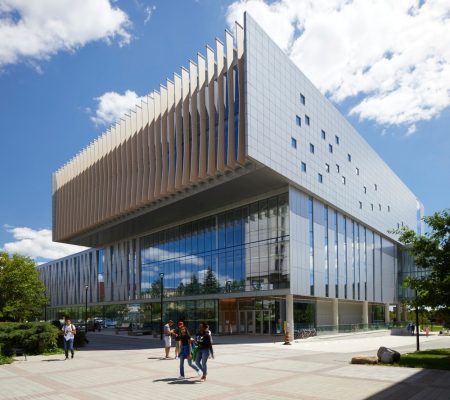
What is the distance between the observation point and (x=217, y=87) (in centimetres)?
3734

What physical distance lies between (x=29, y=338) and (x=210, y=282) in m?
24.8

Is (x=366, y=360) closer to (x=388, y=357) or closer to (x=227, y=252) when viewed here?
(x=388, y=357)

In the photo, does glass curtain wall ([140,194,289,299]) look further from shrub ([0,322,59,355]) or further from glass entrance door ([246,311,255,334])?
shrub ([0,322,59,355])

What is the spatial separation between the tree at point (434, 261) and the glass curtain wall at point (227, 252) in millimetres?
17650

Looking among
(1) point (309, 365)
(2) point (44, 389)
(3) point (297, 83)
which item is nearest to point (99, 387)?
(2) point (44, 389)

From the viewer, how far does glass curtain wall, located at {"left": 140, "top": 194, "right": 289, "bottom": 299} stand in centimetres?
3969

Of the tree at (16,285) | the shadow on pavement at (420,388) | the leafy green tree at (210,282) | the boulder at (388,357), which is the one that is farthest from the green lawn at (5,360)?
the tree at (16,285)

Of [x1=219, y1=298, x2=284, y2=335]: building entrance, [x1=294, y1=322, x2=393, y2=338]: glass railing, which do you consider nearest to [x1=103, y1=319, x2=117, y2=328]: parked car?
[x1=219, y1=298, x2=284, y2=335]: building entrance

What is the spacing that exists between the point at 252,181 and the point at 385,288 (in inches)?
1343

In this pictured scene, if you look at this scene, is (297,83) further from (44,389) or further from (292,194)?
(44,389)

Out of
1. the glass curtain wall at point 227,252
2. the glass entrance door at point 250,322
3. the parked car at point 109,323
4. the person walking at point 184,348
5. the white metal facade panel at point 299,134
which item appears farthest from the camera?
the parked car at point 109,323

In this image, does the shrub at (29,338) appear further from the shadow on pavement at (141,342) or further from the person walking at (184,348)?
the person walking at (184,348)

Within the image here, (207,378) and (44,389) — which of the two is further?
(207,378)

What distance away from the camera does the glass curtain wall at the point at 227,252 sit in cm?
3969
